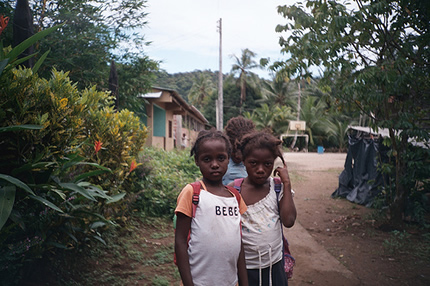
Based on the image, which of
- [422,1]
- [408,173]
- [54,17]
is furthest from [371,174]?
[54,17]

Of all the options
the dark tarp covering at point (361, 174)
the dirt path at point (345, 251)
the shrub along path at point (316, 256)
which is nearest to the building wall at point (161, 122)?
the dark tarp covering at point (361, 174)

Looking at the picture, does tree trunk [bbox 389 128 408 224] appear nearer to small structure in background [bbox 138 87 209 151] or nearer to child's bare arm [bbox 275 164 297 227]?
child's bare arm [bbox 275 164 297 227]

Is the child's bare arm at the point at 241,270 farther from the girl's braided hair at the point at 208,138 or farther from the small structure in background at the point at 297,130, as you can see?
the small structure in background at the point at 297,130

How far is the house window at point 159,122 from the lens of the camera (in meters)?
16.9

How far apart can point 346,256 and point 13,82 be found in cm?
474

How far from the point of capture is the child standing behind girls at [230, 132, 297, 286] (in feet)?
7.00

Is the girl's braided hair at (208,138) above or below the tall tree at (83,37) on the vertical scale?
below

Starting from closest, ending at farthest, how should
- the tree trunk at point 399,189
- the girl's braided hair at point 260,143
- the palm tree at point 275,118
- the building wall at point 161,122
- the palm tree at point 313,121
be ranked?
the girl's braided hair at point 260,143 → the tree trunk at point 399,189 → the building wall at point 161,122 → the palm tree at point 275,118 → the palm tree at point 313,121

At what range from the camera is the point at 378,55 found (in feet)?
18.4

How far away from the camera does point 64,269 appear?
133 inches

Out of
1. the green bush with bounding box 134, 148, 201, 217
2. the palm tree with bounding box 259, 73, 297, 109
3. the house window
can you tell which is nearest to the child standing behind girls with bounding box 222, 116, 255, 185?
the green bush with bounding box 134, 148, 201, 217

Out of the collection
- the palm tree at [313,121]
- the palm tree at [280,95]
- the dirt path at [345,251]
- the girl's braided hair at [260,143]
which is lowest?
the dirt path at [345,251]

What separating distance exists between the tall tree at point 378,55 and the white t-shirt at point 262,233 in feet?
11.0

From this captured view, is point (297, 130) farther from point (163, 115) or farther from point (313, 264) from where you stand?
point (313, 264)
